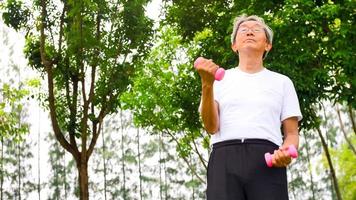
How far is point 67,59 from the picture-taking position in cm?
1241

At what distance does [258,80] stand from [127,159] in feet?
154

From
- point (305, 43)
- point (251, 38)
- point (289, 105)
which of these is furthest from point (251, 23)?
point (305, 43)

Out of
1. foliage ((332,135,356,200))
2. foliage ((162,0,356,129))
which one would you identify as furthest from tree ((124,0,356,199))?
foliage ((332,135,356,200))

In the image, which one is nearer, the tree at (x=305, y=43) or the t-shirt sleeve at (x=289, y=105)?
the t-shirt sleeve at (x=289, y=105)

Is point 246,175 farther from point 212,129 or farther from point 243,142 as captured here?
point 212,129

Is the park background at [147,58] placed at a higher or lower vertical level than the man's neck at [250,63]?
higher

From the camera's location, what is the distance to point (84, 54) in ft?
39.9

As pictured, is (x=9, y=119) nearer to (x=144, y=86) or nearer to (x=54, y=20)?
(x=54, y=20)

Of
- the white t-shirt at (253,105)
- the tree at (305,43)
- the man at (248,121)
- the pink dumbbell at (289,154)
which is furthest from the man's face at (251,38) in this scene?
the tree at (305,43)

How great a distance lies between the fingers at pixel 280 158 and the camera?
218 cm

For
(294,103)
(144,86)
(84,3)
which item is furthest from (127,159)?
(294,103)

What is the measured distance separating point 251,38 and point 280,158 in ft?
2.09

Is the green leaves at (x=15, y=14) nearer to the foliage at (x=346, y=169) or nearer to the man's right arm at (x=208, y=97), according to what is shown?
the man's right arm at (x=208, y=97)

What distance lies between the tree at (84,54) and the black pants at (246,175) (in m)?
9.47
